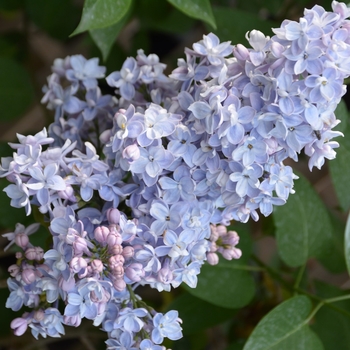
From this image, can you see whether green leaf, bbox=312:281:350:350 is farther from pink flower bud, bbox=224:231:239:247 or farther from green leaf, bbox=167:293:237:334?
pink flower bud, bbox=224:231:239:247

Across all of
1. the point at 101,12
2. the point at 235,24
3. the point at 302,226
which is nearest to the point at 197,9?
the point at 101,12

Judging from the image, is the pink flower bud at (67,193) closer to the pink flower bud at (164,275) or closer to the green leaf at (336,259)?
the pink flower bud at (164,275)

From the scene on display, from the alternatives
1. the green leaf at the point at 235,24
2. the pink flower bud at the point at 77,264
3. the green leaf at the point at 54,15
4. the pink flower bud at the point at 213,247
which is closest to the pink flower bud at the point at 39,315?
the pink flower bud at the point at 77,264

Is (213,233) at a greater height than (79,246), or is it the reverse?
(79,246)

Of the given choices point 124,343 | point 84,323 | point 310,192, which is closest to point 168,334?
point 124,343

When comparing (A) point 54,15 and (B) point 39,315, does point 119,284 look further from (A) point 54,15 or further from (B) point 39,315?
(A) point 54,15

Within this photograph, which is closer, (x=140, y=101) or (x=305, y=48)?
(x=305, y=48)

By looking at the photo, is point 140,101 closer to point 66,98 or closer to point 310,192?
point 66,98
